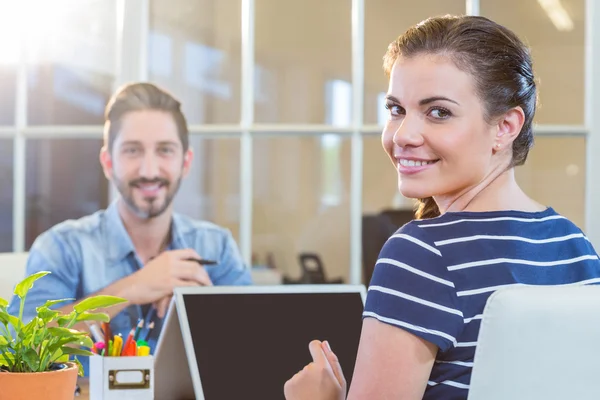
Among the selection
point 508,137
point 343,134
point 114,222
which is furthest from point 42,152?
point 508,137

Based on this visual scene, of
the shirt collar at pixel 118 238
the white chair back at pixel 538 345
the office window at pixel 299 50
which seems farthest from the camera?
the office window at pixel 299 50

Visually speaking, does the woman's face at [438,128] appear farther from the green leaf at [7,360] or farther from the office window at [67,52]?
the office window at [67,52]

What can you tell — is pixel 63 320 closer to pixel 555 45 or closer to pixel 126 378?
pixel 126 378

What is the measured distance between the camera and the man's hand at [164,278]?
9.61ft

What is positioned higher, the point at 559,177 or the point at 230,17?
the point at 230,17

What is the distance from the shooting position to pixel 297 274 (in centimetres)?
350

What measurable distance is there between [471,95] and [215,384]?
0.76 m

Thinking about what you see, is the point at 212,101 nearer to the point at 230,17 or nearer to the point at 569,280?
the point at 230,17

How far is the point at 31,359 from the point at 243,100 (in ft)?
6.55

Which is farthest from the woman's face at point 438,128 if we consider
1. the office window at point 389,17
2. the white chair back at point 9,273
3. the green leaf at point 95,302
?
the office window at point 389,17

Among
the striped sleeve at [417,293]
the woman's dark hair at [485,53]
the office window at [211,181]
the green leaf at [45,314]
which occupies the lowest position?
the green leaf at [45,314]

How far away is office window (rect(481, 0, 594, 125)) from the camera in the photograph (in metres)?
3.22

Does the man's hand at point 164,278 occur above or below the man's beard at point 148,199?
below

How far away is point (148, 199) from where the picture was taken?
3102 millimetres
